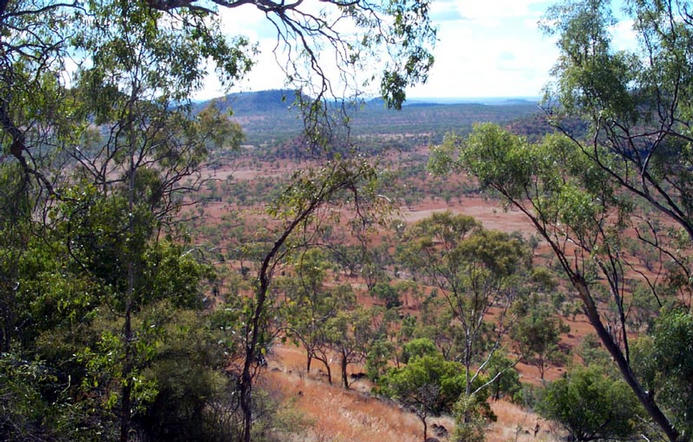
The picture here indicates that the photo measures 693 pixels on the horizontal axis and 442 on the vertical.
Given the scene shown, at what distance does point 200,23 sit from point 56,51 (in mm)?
1439

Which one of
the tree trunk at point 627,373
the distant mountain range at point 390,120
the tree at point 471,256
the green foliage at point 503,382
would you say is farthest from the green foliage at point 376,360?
the distant mountain range at point 390,120

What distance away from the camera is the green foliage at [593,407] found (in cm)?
1189

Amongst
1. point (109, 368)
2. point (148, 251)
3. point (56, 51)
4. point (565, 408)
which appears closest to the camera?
point (109, 368)

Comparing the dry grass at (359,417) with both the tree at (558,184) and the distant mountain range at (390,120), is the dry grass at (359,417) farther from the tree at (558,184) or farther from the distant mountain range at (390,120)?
the distant mountain range at (390,120)

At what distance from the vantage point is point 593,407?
12.1 metres

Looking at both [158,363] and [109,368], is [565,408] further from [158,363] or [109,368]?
[109,368]

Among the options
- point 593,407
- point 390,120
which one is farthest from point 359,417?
point 390,120

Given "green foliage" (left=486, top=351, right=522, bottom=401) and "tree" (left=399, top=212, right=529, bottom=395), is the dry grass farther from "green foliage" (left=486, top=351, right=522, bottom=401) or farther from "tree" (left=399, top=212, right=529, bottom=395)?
"tree" (left=399, top=212, right=529, bottom=395)

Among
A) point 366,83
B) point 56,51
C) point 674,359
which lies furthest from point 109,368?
point 674,359

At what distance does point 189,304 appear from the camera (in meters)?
9.37

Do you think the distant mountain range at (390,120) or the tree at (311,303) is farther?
the distant mountain range at (390,120)

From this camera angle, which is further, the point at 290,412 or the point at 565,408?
the point at 565,408

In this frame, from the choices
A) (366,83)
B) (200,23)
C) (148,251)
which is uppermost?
(200,23)

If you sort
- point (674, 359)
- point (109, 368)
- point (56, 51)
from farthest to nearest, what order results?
point (674, 359)
point (56, 51)
point (109, 368)
